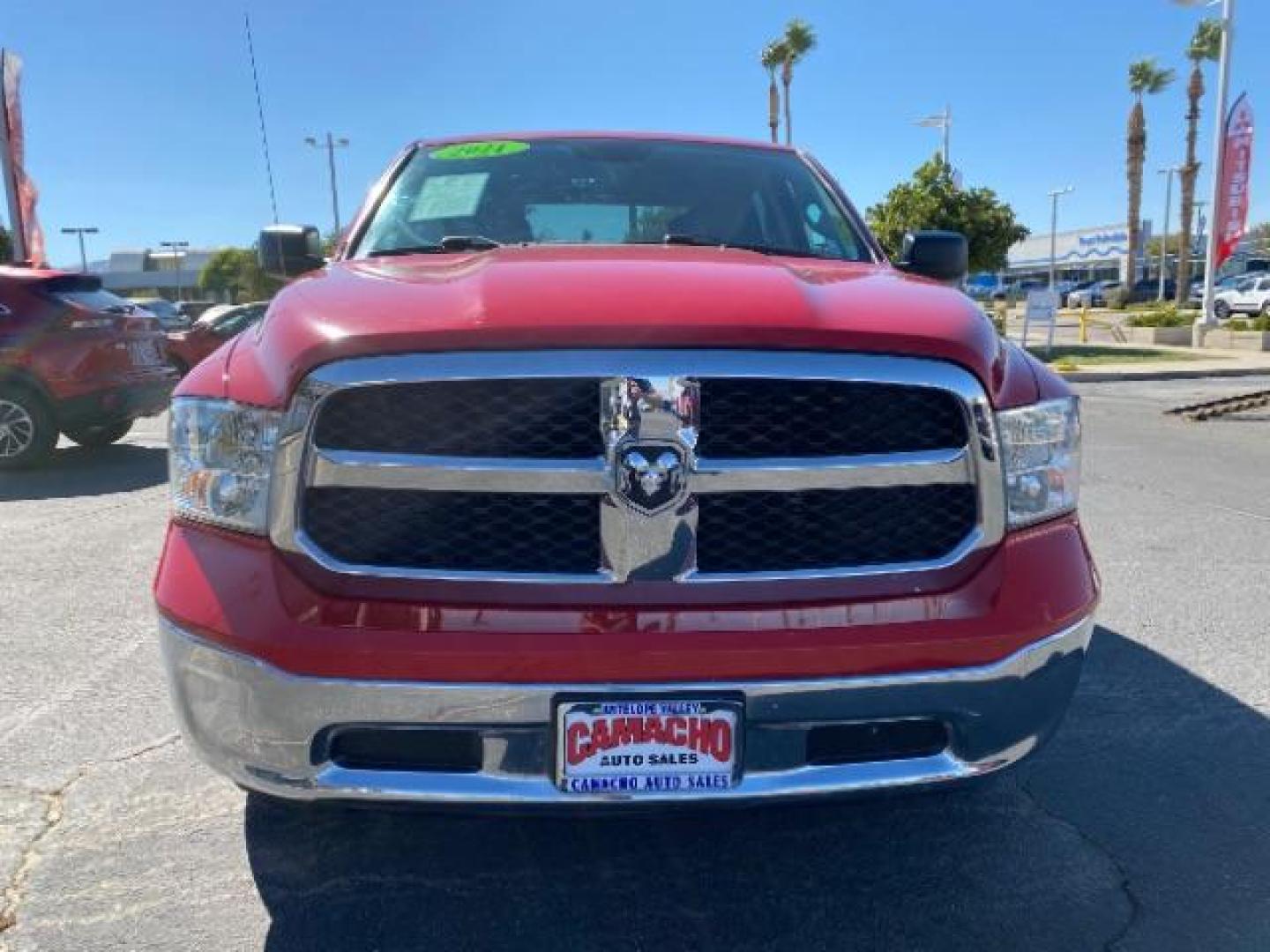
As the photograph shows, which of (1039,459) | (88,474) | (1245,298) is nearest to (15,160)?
(88,474)

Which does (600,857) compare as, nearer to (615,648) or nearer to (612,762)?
(612,762)

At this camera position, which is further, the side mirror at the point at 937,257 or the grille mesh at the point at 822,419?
the side mirror at the point at 937,257

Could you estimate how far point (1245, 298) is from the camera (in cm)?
3784

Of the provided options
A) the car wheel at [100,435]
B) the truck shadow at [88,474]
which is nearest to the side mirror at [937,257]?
the truck shadow at [88,474]

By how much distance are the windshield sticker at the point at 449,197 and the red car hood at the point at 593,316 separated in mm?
978

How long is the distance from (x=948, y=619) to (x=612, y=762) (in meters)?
0.70

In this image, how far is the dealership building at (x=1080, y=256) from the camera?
260 feet

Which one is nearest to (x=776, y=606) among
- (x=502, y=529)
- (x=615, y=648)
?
(x=615, y=648)

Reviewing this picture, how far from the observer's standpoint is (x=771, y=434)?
2.01m

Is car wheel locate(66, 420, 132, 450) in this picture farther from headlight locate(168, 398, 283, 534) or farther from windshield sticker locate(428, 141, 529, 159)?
headlight locate(168, 398, 283, 534)

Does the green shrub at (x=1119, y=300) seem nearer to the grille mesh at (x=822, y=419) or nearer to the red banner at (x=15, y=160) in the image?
the red banner at (x=15, y=160)

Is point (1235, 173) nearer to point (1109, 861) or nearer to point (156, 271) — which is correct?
point (1109, 861)

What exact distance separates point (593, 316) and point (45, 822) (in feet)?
6.72

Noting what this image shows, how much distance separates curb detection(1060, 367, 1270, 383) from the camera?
17266 mm
